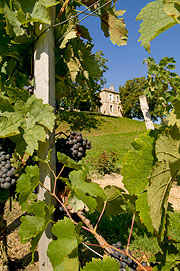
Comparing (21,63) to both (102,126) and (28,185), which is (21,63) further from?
(102,126)

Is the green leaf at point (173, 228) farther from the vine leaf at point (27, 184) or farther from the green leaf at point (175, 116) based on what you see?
the vine leaf at point (27, 184)

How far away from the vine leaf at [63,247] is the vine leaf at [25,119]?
393 millimetres

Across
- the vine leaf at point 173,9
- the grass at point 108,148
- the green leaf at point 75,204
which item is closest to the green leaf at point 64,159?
the green leaf at point 75,204

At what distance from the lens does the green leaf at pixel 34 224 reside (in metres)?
0.96

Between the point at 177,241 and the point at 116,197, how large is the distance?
46 cm

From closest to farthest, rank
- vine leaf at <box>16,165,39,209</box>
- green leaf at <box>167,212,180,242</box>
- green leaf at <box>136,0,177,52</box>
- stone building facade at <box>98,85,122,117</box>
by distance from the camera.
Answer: green leaf at <box>136,0,177,52</box> → green leaf at <box>167,212,180,242</box> → vine leaf at <box>16,165,39,209</box> → stone building facade at <box>98,85,122,117</box>

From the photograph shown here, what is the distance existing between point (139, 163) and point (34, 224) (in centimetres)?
64

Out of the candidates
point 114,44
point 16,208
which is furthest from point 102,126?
point 114,44

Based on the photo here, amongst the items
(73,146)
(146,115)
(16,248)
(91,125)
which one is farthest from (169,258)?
(91,125)

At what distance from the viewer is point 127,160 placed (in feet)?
1.94

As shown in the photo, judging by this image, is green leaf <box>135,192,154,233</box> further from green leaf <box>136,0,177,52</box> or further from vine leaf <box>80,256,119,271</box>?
green leaf <box>136,0,177,52</box>

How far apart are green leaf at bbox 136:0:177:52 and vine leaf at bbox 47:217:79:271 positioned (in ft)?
2.39

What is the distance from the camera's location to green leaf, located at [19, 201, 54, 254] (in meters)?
0.96

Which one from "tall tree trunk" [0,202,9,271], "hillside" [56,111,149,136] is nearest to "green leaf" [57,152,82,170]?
"tall tree trunk" [0,202,9,271]
